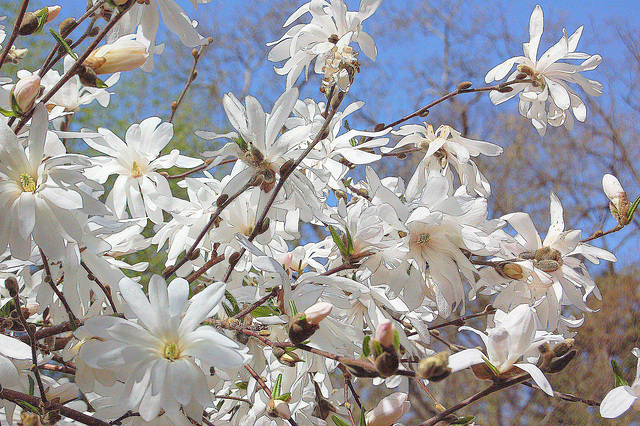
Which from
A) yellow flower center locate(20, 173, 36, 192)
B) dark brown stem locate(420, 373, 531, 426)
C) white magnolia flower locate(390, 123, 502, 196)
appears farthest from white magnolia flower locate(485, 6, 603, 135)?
yellow flower center locate(20, 173, 36, 192)

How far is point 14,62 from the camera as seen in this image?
76cm

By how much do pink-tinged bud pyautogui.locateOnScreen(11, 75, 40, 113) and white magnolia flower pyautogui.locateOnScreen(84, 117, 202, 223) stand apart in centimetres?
26

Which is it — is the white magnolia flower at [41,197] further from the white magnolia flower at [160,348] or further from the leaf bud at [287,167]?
the leaf bud at [287,167]

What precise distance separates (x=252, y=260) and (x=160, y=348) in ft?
0.55

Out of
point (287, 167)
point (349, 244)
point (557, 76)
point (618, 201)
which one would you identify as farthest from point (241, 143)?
point (557, 76)

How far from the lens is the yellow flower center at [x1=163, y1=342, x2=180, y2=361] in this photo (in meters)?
0.47

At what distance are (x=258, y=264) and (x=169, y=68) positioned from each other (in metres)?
6.05

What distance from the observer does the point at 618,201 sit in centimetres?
75

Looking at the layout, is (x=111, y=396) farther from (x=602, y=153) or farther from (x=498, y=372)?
(x=602, y=153)

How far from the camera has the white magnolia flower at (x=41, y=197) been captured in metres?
0.47

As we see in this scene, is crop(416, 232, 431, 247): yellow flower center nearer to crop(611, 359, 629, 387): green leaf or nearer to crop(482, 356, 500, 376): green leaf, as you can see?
crop(482, 356, 500, 376): green leaf

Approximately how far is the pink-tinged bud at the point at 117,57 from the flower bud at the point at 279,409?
15.7 inches

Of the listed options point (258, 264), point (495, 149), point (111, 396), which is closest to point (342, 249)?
point (258, 264)

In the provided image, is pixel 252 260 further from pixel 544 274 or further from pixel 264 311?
pixel 544 274
